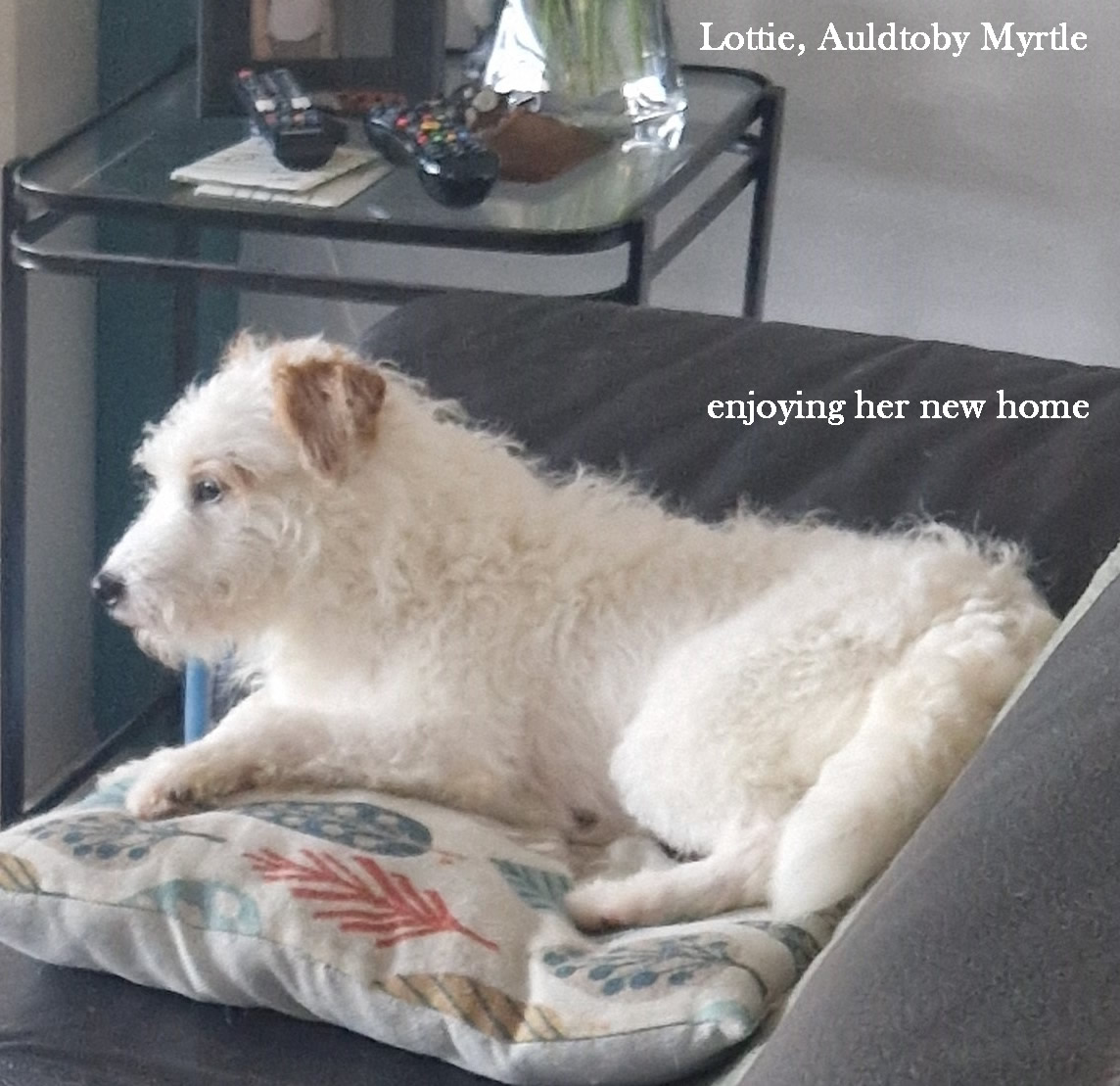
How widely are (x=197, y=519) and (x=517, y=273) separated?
3.88 feet

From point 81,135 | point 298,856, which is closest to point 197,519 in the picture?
point 298,856

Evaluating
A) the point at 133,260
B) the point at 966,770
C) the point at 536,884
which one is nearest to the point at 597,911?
the point at 536,884

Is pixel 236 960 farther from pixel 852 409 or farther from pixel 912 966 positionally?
pixel 852 409

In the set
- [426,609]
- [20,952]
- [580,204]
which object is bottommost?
[20,952]

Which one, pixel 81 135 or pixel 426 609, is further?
pixel 81 135

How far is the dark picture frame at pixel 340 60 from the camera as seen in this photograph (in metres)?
2.03

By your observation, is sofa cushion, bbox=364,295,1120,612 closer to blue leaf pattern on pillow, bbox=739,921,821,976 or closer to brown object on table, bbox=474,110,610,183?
brown object on table, bbox=474,110,610,183

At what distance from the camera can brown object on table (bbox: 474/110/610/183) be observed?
1.91 m

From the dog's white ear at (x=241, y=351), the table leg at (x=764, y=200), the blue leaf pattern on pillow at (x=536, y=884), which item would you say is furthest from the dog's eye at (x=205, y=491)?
the table leg at (x=764, y=200)

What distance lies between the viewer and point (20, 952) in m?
1.10

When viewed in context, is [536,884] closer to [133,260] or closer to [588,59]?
[133,260]

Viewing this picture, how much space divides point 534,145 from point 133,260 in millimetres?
462

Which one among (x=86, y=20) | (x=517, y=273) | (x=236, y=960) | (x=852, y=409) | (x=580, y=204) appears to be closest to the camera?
(x=236, y=960)

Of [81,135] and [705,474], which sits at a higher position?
[81,135]
